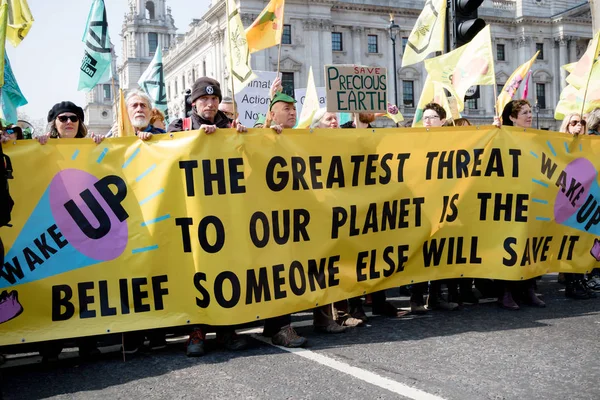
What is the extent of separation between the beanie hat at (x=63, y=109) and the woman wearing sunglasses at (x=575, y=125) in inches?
190

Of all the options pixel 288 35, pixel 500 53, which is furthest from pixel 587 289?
pixel 500 53

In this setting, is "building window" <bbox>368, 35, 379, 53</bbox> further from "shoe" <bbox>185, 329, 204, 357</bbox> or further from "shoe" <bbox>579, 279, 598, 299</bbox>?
"shoe" <bbox>185, 329, 204, 357</bbox>

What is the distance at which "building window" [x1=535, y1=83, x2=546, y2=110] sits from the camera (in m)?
65.4

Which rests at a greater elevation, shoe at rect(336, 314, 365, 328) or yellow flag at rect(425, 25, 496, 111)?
yellow flag at rect(425, 25, 496, 111)

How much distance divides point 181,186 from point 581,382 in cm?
304

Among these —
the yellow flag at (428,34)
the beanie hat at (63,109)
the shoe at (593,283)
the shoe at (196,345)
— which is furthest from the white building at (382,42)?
the shoe at (196,345)

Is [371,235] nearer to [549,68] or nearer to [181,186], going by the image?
[181,186]

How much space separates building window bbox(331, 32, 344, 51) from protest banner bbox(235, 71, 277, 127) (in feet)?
147

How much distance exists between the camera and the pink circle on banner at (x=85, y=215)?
5027 millimetres

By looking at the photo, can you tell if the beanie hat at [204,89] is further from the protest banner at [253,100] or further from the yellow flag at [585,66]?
the protest banner at [253,100]

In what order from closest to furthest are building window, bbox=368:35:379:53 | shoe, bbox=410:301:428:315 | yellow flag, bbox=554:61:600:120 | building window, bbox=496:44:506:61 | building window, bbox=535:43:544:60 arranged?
shoe, bbox=410:301:428:315 → yellow flag, bbox=554:61:600:120 → building window, bbox=368:35:379:53 → building window, bbox=496:44:506:61 → building window, bbox=535:43:544:60

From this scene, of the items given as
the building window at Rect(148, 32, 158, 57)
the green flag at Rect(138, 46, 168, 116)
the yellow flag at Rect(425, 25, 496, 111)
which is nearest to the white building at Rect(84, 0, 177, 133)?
the building window at Rect(148, 32, 158, 57)

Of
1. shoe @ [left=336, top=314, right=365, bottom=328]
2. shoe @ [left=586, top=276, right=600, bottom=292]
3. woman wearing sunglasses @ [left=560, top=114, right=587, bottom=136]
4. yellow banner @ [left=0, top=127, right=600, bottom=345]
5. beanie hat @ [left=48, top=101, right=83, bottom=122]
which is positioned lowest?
shoe @ [left=586, top=276, right=600, bottom=292]

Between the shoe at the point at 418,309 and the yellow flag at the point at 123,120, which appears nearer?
the shoe at the point at 418,309
